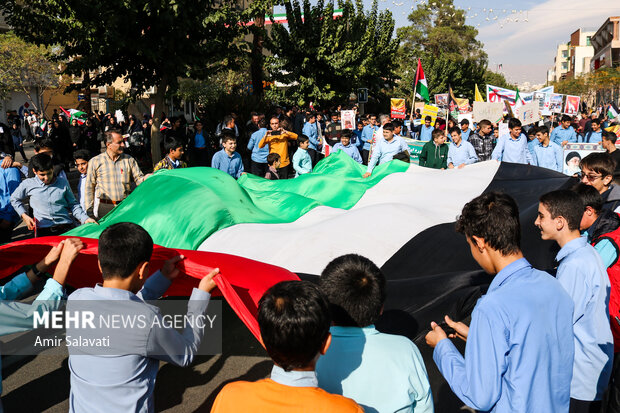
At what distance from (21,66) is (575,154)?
96.2 feet

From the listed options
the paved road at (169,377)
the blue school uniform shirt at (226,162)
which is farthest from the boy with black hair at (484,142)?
the paved road at (169,377)

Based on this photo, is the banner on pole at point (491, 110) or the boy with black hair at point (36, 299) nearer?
the boy with black hair at point (36, 299)

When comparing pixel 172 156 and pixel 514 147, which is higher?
pixel 172 156

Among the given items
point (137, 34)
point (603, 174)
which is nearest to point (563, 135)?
point (603, 174)

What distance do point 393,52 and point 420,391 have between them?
29878 mm

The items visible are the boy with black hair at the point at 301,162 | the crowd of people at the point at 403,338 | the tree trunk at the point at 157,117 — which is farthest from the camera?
the tree trunk at the point at 157,117

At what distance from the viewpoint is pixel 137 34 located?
11.3 m

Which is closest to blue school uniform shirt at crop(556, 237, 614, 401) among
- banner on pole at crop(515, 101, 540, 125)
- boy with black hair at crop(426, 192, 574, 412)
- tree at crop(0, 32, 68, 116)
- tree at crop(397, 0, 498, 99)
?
boy with black hair at crop(426, 192, 574, 412)

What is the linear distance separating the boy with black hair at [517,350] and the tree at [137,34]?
10.5 metres

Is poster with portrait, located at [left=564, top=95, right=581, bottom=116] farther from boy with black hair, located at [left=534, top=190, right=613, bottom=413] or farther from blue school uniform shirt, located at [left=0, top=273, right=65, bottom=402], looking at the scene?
blue school uniform shirt, located at [left=0, top=273, right=65, bottom=402]

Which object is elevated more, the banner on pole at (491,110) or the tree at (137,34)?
the tree at (137,34)

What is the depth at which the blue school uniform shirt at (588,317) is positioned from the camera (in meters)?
2.55

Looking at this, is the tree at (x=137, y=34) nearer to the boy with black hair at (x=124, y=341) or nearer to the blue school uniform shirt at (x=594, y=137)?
the blue school uniform shirt at (x=594, y=137)

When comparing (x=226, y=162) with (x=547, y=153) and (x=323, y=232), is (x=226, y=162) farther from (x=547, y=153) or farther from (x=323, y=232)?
(x=547, y=153)
